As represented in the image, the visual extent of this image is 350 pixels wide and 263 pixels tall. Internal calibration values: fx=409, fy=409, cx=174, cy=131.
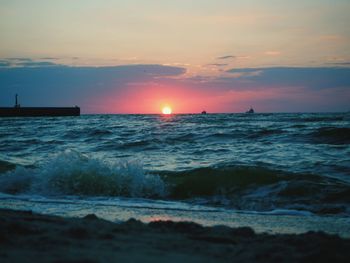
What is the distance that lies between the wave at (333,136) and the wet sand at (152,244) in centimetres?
1144

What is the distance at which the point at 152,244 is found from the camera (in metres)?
3.44

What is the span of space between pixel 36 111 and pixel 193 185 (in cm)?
6876

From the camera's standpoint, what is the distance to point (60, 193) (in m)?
7.71

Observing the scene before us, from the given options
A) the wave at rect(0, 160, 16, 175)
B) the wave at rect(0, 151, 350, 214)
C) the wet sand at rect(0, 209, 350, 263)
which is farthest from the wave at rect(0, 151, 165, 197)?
the wet sand at rect(0, 209, 350, 263)

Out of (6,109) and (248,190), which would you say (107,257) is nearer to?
(248,190)

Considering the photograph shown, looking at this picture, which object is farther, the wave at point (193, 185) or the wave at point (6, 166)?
the wave at point (6, 166)

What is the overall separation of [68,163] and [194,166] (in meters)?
3.00

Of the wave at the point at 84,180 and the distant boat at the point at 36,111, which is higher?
the distant boat at the point at 36,111

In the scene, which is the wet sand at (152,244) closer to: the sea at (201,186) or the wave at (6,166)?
the sea at (201,186)

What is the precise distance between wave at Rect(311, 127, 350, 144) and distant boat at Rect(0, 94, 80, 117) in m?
61.4

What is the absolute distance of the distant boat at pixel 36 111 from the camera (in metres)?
68.2

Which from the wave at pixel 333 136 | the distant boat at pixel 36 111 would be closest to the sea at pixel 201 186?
the wave at pixel 333 136

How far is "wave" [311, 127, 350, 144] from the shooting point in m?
14.4

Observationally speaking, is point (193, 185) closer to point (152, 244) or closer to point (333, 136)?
point (152, 244)
